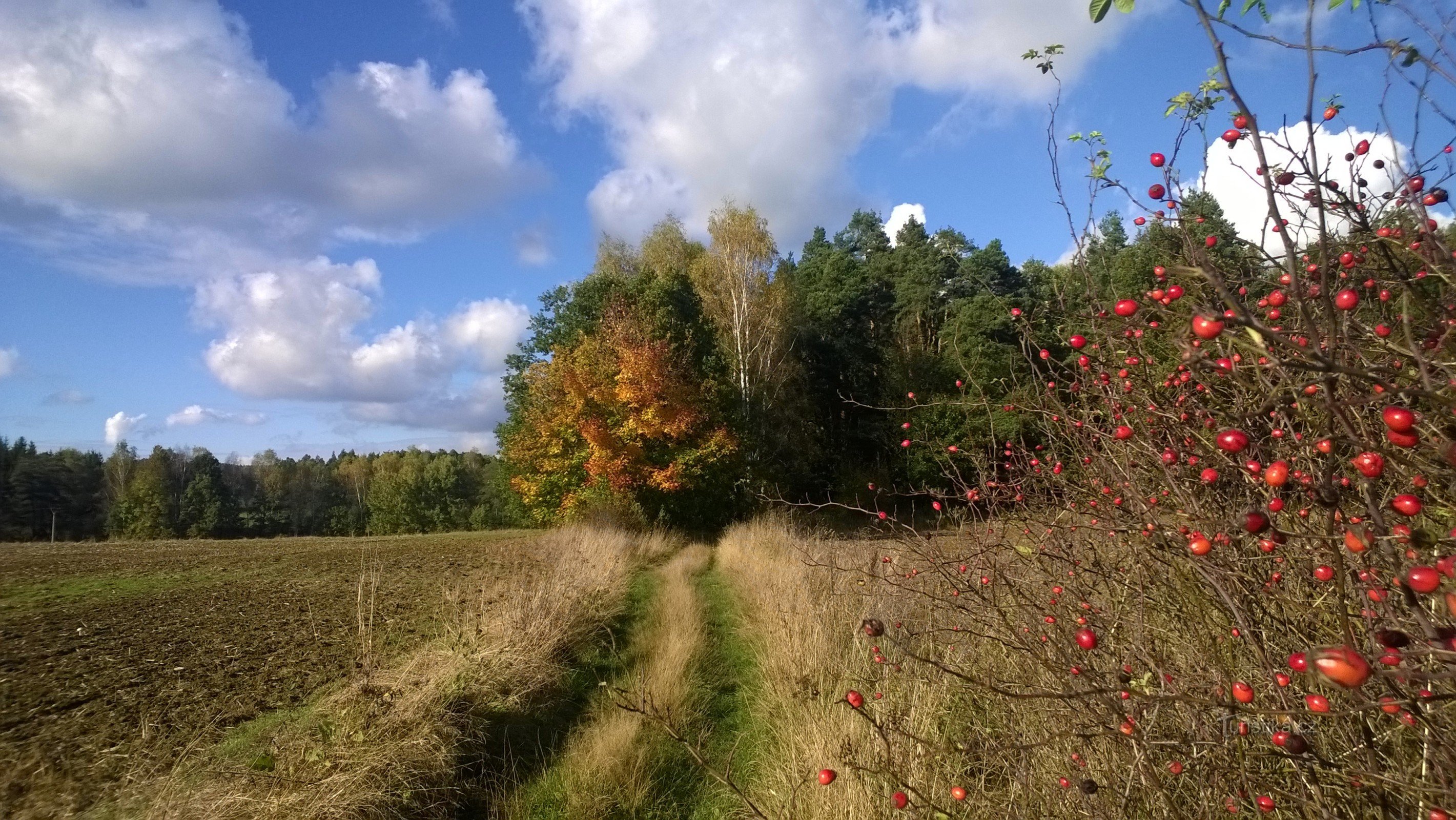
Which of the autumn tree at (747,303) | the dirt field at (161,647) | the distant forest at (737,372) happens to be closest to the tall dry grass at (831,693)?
the dirt field at (161,647)

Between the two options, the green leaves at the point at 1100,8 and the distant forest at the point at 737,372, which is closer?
A: the green leaves at the point at 1100,8

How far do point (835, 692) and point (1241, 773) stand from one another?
3566 mm

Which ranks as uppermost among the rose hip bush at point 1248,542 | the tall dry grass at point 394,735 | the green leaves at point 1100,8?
the green leaves at point 1100,8

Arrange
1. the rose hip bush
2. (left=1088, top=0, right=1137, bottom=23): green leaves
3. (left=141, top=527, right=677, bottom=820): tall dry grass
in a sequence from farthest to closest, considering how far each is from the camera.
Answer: (left=141, top=527, right=677, bottom=820): tall dry grass
(left=1088, top=0, right=1137, bottom=23): green leaves
the rose hip bush

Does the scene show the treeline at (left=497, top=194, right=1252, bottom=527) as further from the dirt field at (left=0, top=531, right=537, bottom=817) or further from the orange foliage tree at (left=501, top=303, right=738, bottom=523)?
the dirt field at (left=0, top=531, right=537, bottom=817)

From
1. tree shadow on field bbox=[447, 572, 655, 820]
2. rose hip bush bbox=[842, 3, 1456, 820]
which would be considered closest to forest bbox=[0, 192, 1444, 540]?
tree shadow on field bbox=[447, 572, 655, 820]

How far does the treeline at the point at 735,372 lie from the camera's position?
1969cm

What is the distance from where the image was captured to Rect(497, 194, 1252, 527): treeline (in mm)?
19688

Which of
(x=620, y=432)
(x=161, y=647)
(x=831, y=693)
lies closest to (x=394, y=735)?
(x=831, y=693)

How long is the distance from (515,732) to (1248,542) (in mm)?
5274

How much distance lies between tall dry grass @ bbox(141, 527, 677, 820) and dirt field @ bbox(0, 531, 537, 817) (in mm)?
450

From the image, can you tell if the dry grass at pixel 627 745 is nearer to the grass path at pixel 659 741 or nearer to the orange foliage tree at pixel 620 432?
the grass path at pixel 659 741

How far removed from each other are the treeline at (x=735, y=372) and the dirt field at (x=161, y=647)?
15.5 ft

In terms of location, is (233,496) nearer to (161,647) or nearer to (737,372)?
Answer: (737,372)
